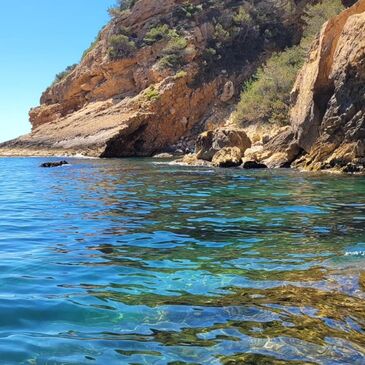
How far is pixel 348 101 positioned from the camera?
19969mm

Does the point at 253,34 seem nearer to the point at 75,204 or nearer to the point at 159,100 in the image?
the point at 159,100

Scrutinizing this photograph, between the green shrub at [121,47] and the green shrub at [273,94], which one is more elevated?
the green shrub at [121,47]

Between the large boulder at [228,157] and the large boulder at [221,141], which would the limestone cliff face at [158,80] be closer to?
the large boulder at [221,141]

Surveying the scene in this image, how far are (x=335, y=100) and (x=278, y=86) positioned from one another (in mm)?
15422

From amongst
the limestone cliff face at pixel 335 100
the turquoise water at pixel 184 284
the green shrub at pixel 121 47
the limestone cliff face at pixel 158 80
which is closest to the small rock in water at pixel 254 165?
the limestone cliff face at pixel 335 100

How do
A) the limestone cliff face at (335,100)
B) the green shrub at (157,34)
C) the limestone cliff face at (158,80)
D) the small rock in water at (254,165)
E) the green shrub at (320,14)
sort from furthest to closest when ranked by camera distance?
the green shrub at (157,34), the limestone cliff face at (158,80), the green shrub at (320,14), the small rock in water at (254,165), the limestone cliff face at (335,100)

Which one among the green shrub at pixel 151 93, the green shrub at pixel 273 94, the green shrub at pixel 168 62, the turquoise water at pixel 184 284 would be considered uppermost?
the green shrub at pixel 168 62

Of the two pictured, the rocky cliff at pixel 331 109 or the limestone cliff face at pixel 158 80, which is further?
the limestone cliff face at pixel 158 80

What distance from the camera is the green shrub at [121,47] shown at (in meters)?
52.4

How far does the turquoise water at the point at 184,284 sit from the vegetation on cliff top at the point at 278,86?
24.4 meters

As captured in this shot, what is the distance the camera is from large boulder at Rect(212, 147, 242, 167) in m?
24.7

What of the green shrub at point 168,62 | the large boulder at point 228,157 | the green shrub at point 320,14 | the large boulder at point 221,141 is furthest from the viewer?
the green shrub at point 168,62

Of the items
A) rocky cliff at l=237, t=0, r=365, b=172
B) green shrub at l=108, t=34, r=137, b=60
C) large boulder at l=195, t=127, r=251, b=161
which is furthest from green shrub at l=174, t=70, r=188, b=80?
rocky cliff at l=237, t=0, r=365, b=172

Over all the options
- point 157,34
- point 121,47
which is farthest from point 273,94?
point 121,47
